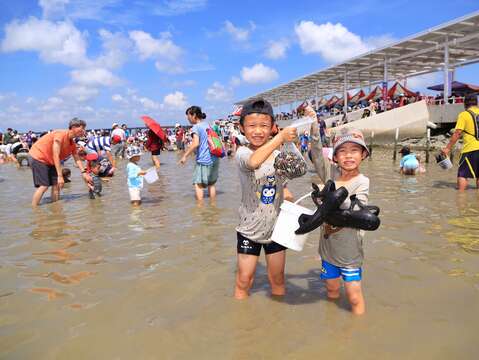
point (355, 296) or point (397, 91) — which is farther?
point (397, 91)

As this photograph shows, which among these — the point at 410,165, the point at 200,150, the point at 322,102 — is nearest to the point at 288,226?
the point at 200,150

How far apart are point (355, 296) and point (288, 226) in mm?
734

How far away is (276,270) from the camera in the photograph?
3.21 metres

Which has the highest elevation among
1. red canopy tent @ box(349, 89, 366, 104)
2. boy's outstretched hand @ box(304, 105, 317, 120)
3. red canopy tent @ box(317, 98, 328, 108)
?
red canopy tent @ box(317, 98, 328, 108)

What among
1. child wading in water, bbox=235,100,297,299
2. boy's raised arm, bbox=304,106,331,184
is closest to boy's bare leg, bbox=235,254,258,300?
child wading in water, bbox=235,100,297,299

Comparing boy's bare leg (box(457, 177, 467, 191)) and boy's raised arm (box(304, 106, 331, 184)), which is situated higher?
boy's raised arm (box(304, 106, 331, 184))

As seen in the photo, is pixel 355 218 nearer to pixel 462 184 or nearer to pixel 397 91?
pixel 462 184

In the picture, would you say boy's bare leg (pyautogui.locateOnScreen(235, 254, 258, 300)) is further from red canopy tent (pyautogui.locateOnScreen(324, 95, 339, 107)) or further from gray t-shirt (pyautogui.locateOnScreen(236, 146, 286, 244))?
red canopy tent (pyautogui.locateOnScreen(324, 95, 339, 107))

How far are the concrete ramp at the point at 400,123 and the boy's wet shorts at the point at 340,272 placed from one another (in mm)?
20980

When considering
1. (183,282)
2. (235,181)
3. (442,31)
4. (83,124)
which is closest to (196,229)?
(183,282)

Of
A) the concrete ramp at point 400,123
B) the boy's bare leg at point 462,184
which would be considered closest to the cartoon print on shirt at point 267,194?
the boy's bare leg at point 462,184

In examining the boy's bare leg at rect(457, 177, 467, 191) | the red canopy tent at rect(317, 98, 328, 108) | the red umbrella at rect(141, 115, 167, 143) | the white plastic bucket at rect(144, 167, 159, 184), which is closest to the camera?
the white plastic bucket at rect(144, 167, 159, 184)

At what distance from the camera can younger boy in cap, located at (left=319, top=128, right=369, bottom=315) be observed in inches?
114

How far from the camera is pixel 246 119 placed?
304 cm
